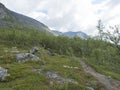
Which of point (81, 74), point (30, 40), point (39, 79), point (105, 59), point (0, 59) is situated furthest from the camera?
point (30, 40)

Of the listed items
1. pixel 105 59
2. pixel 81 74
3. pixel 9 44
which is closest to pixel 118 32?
pixel 81 74

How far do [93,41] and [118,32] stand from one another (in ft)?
328

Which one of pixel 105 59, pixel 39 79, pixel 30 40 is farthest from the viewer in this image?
pixel 30 40

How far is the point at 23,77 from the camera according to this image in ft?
188

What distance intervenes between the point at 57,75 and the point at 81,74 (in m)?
7.34

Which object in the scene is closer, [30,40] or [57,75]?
[57,75]

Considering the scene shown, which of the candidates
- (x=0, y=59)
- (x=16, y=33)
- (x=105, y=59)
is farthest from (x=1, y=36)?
(x=0, y=59)

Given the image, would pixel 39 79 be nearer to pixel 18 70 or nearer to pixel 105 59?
pixel 18 70

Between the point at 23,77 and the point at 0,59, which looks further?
the point at 0,59

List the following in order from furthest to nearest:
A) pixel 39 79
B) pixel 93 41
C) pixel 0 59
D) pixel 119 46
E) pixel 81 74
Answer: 1. pixel 93 41
2. pixel 0 59
3. pixel 81 74
4. pixel 119 46
5. pixel 39 79

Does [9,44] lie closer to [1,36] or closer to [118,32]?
[1,36]

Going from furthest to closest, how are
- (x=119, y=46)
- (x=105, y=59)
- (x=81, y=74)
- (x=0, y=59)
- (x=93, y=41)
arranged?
(x=93, y=41) → (x=105, y=59) → (x=0, y=59) → (x=81, y=74) → (x=119, y=46)

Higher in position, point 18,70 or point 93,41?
point 93,41

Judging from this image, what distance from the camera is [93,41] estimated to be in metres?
163
